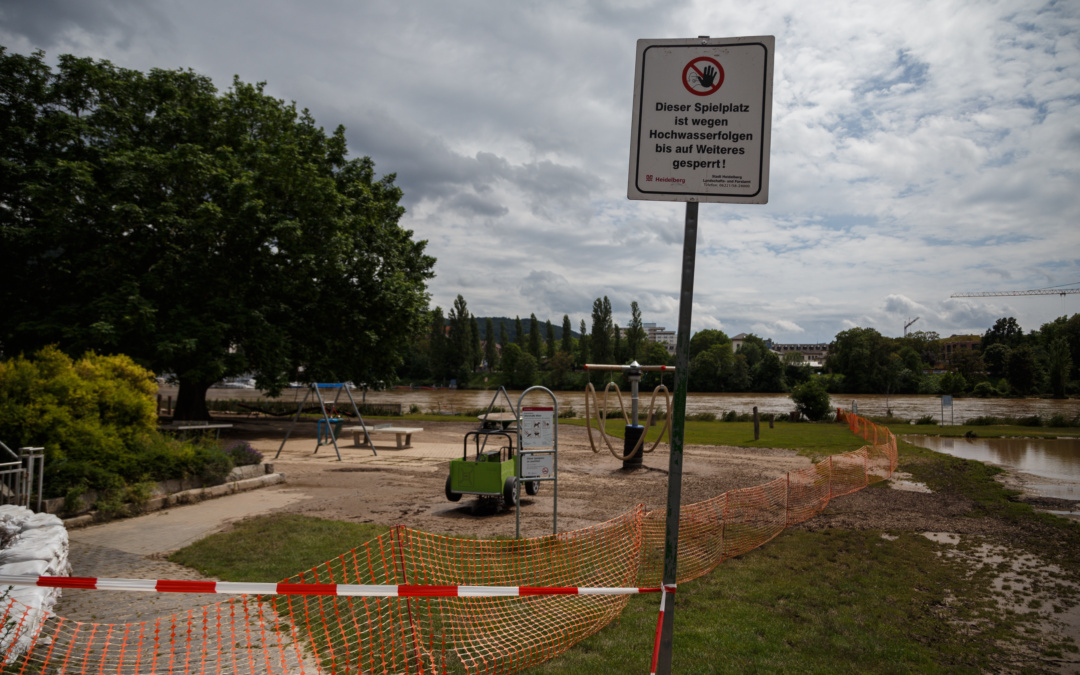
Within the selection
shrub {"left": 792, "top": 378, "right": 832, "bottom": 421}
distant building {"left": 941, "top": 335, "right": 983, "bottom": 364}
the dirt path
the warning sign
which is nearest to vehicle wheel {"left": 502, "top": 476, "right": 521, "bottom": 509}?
the dirt path

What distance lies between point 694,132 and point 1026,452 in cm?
2579

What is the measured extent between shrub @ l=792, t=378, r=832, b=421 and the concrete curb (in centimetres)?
2911

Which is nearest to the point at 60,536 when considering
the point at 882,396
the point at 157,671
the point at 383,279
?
the point at 157,671

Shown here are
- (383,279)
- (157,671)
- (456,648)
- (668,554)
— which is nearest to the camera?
(668,554)

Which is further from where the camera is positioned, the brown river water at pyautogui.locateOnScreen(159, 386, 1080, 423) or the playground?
the brown river water at pyautogui.locateOnScreen(159, 386, 1080, 423)

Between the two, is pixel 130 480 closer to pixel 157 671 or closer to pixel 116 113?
pixel 157 671

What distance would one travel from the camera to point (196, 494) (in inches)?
422

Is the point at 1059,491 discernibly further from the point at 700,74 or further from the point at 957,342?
the point at 957,342

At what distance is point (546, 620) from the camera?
5191 mm

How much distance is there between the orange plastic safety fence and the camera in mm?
4180

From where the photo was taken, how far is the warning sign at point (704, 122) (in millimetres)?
2025

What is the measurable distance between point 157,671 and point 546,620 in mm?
2807

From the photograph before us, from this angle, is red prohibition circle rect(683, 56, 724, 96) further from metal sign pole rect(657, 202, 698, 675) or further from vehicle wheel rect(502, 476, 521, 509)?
vehicle wheel rect(502, 476, 521, 509)

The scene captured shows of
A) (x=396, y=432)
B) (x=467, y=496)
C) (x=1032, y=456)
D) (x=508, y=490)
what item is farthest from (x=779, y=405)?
(x=508, y=490)
